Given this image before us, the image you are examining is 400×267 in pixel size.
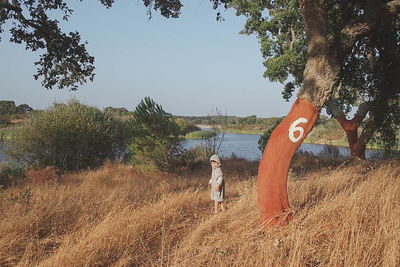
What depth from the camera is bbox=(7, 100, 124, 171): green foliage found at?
15.8 metres

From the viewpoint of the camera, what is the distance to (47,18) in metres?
7.38

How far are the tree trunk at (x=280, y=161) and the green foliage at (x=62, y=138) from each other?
46.8ft

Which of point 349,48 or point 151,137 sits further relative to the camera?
point 151,137

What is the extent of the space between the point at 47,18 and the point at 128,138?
7310mm

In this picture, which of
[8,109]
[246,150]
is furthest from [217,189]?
[8,109]

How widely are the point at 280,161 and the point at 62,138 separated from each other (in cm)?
1448

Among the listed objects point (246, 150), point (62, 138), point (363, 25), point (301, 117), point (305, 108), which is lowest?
point (246, 150)

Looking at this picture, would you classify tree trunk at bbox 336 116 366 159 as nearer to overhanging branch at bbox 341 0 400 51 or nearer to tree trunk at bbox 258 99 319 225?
overhanging branch at bbox 341 0 400 51

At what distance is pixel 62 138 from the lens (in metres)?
15.9

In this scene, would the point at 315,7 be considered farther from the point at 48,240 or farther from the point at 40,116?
the point at 40,116

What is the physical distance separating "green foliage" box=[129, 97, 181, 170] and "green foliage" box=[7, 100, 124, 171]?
467 cm

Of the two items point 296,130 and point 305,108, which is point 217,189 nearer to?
point 296,130

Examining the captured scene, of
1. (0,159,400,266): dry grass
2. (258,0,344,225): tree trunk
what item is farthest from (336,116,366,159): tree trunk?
(258,0,344,225): tree trunk

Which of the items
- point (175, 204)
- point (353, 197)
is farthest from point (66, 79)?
point (353, 197)
